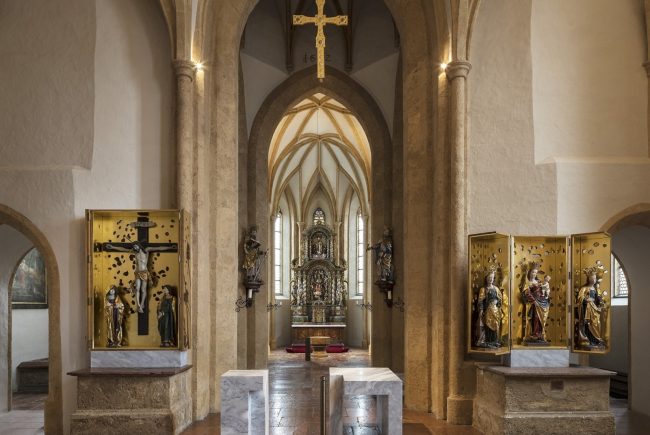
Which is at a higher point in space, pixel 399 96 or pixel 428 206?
pixel 399 96

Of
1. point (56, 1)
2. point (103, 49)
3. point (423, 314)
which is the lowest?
point (423, 314)

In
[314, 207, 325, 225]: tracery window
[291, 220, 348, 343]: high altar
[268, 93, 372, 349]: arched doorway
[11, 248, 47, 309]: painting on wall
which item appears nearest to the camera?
[11, 248, 47, 309]: painting on wall

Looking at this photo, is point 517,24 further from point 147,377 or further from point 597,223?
point 147,377

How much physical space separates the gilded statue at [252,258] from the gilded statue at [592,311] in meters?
8.64

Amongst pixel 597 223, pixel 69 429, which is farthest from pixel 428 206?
pixel 69 429

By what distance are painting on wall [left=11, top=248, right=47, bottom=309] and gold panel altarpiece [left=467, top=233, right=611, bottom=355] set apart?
1023 cm

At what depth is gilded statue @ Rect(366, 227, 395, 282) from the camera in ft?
55.5

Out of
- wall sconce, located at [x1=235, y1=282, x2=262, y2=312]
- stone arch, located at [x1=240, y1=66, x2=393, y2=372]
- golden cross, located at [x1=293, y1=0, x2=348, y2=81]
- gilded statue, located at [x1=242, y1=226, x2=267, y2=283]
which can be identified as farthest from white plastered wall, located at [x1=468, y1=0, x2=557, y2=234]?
wall sconce, located at [x1=235, y1=282, x2=262, y2=312]

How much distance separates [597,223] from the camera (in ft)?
34.3

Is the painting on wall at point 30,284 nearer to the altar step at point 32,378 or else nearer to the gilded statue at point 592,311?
the altar step at point 32,378

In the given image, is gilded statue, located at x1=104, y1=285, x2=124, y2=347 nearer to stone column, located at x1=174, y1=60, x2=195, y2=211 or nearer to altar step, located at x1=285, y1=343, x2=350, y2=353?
stone column, located at x1=174, y1=60, x2=195, y2=211

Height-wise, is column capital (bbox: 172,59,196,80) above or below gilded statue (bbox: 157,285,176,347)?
above

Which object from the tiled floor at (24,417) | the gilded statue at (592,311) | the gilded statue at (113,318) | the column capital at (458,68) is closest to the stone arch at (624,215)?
the gilded statue at (592,311)

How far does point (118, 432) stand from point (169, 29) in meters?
6.28
